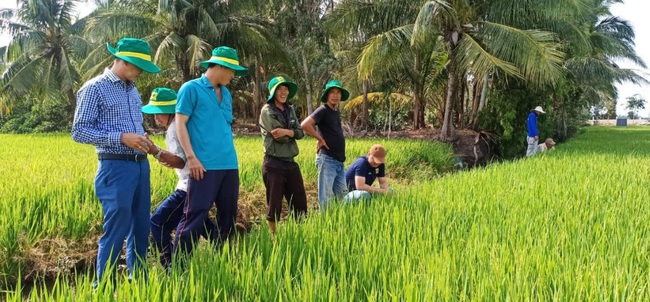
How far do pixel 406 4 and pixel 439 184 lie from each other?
718 cm

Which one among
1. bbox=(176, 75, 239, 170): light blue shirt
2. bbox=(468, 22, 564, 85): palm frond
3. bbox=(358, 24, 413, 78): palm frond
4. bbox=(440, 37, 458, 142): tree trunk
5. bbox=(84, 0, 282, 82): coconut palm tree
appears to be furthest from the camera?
bbox=(84, 0, 282, 82): coconut palm tree

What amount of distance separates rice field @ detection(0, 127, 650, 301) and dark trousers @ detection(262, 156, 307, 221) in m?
0.44

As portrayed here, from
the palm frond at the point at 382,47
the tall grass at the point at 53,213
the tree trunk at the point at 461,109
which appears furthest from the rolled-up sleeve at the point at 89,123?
the tree trunk at the point at 461,109

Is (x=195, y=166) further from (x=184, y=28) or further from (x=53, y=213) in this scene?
(x=184, y=28)

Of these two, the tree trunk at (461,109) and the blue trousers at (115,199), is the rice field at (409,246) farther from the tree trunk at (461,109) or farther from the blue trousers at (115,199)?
the tree trunk at (461,109)

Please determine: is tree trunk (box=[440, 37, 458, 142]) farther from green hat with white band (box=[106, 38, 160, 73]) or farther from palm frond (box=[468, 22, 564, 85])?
green hat with white band (box=[106, 38, 160, 73])

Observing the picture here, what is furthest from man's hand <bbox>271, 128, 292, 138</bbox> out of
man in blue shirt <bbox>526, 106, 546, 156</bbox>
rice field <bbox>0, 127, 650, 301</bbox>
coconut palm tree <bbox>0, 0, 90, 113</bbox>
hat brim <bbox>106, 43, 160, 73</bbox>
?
coconut palm tree <bbox>0, 0, 90, 113</bbox>

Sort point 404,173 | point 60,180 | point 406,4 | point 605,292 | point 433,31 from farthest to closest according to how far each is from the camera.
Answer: point 406,4
point 433,31
point 404,173
point 60,180
point 605,292

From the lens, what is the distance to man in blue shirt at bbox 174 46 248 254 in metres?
2.40

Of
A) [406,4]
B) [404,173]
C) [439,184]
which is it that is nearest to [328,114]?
[439,184]

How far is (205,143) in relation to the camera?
2471 mm

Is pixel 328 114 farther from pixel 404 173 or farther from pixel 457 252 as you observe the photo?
pixel 404 173

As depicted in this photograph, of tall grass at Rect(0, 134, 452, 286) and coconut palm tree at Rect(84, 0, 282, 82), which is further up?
coconut palm tree at Rect(84, 0, 282, 82)

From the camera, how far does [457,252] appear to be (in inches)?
76.5
